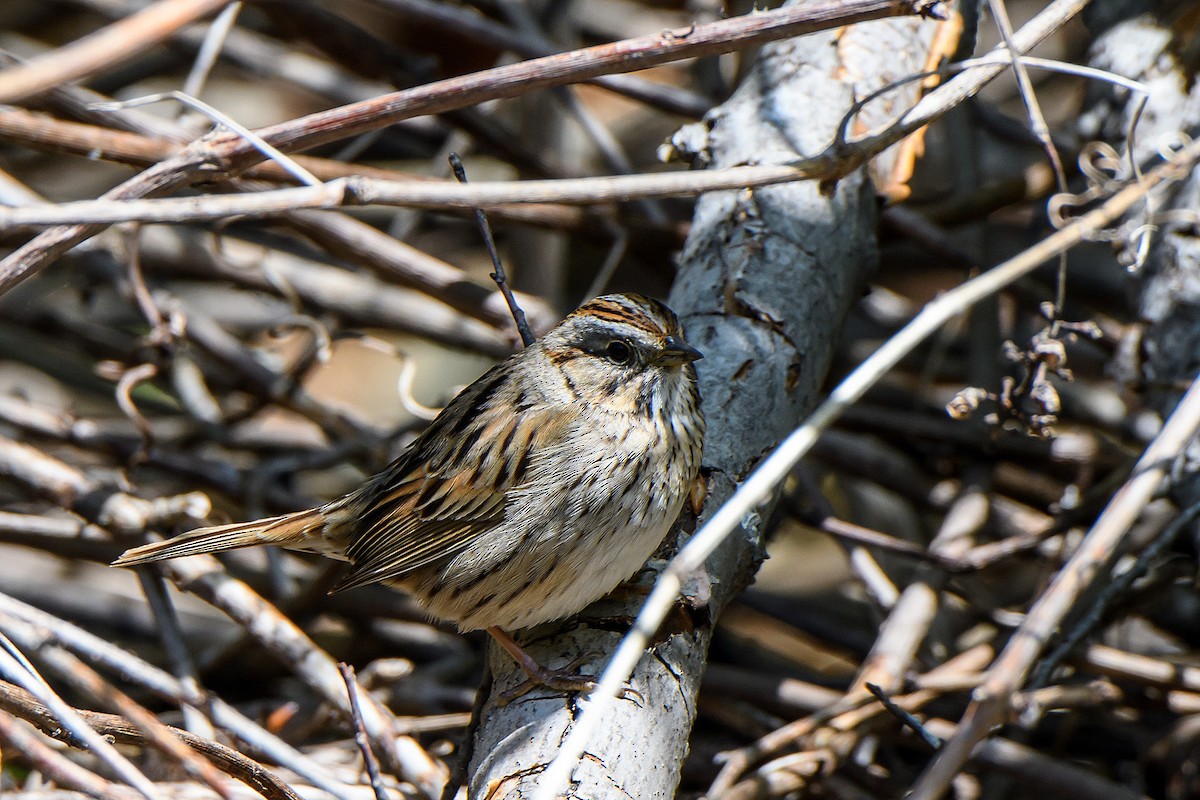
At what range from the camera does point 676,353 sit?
227 centimetres

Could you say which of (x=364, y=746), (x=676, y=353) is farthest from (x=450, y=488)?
(x=364, y=746)

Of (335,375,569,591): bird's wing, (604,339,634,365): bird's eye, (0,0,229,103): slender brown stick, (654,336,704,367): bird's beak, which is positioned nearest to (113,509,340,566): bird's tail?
(335,375,569,591): bird's wing

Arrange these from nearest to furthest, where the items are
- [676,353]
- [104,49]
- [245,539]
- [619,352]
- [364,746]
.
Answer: [104,49]
[364,746]
[676,353]
[619,352]
[245,539]

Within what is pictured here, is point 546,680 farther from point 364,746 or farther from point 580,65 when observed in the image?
point 580,65

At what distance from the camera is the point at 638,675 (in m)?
1.90

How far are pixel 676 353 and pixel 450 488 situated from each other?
0.62 meters

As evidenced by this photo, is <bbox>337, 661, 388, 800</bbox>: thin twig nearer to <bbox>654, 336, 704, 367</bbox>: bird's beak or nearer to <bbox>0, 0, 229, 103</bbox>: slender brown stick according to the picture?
<bbox>654, 336, 704, 367</bbox>: bird's beak

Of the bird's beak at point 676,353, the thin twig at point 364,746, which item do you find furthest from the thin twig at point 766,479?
the bird's beak at point 676,353

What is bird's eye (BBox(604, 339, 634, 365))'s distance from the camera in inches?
95.7

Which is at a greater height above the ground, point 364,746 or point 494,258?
point 494,258

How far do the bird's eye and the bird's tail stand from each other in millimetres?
862

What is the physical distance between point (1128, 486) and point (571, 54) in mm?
1148

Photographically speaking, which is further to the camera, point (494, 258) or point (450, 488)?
point (450, 488)

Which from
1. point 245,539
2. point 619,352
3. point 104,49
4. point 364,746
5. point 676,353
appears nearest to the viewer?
point 104,49
